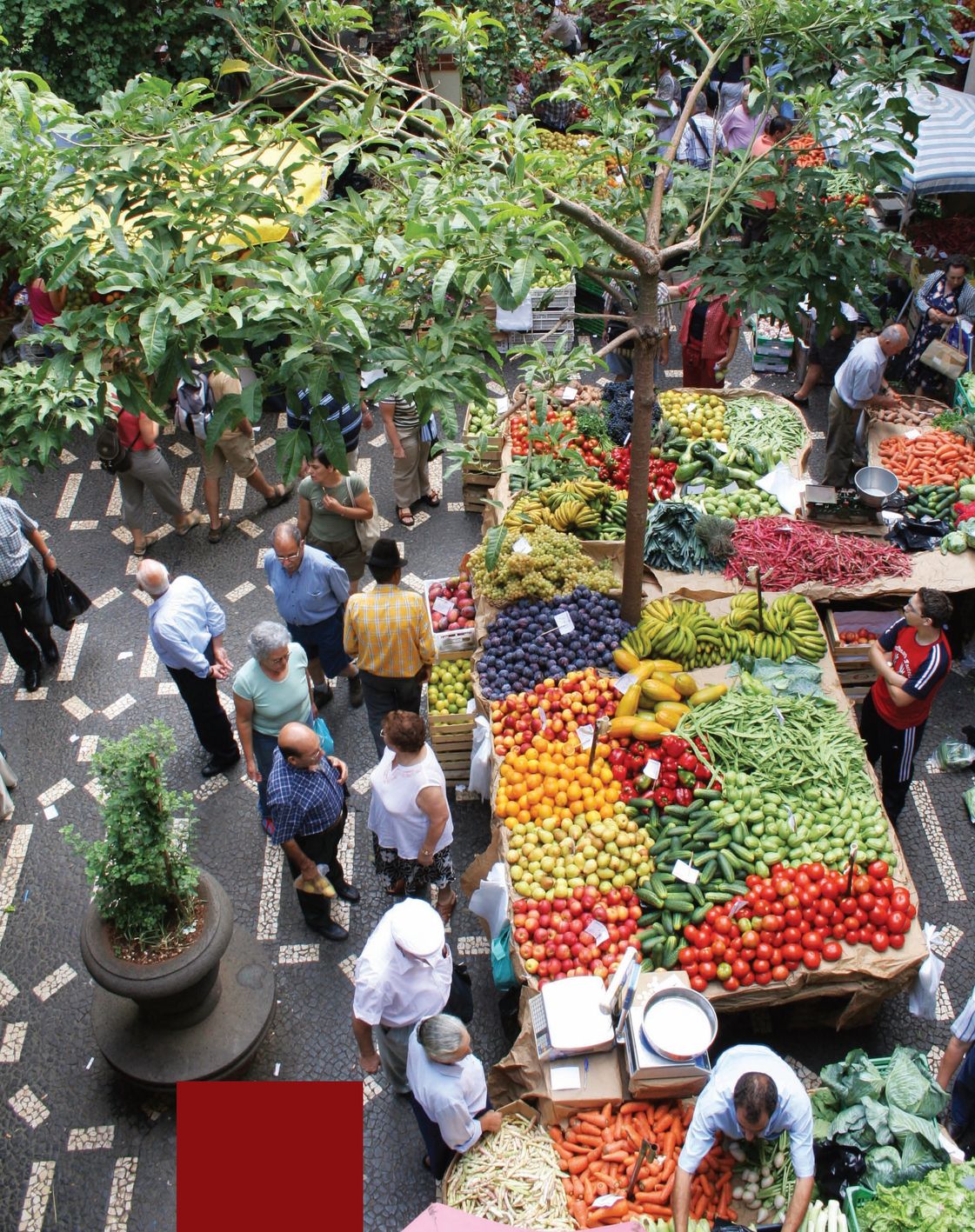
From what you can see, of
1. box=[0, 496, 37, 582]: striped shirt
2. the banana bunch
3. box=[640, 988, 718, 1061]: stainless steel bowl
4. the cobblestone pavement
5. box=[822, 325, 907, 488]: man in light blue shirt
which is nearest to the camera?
box=[640, 988, 718, 1061]: stainless steel bowl

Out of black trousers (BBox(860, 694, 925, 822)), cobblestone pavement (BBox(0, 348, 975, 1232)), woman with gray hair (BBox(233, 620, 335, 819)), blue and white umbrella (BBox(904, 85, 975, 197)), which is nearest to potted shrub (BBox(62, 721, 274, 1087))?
cobblestone pavement (BBox(0, 348, 975, 1232))

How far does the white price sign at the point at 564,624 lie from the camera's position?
19.8ft

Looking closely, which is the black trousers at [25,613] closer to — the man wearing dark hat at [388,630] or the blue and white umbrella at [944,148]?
the man wearing dark hat at [388,630]

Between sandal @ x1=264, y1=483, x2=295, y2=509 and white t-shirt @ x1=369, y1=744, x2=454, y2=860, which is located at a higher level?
white t-shirt @ x1=369, y1=744, x2=454, y2=860

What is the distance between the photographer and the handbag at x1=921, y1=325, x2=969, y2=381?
8.58 m

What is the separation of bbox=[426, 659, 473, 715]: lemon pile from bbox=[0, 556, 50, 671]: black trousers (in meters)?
2.70

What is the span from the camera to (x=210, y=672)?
587 cm

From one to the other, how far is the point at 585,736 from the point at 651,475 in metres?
2.62

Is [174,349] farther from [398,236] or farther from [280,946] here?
[280,946]

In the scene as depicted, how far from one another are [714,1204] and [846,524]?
14.5ft

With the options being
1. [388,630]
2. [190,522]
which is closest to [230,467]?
[190,522]

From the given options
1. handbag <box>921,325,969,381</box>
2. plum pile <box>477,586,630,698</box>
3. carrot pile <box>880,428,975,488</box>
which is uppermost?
handbag <box>921,325,969,381</box>

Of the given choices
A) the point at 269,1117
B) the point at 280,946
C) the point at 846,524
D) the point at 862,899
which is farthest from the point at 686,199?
the point at 269,1117

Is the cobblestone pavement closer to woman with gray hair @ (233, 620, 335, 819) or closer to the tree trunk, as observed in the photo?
woman with gray hair @ (233, 620, 335, 819)
